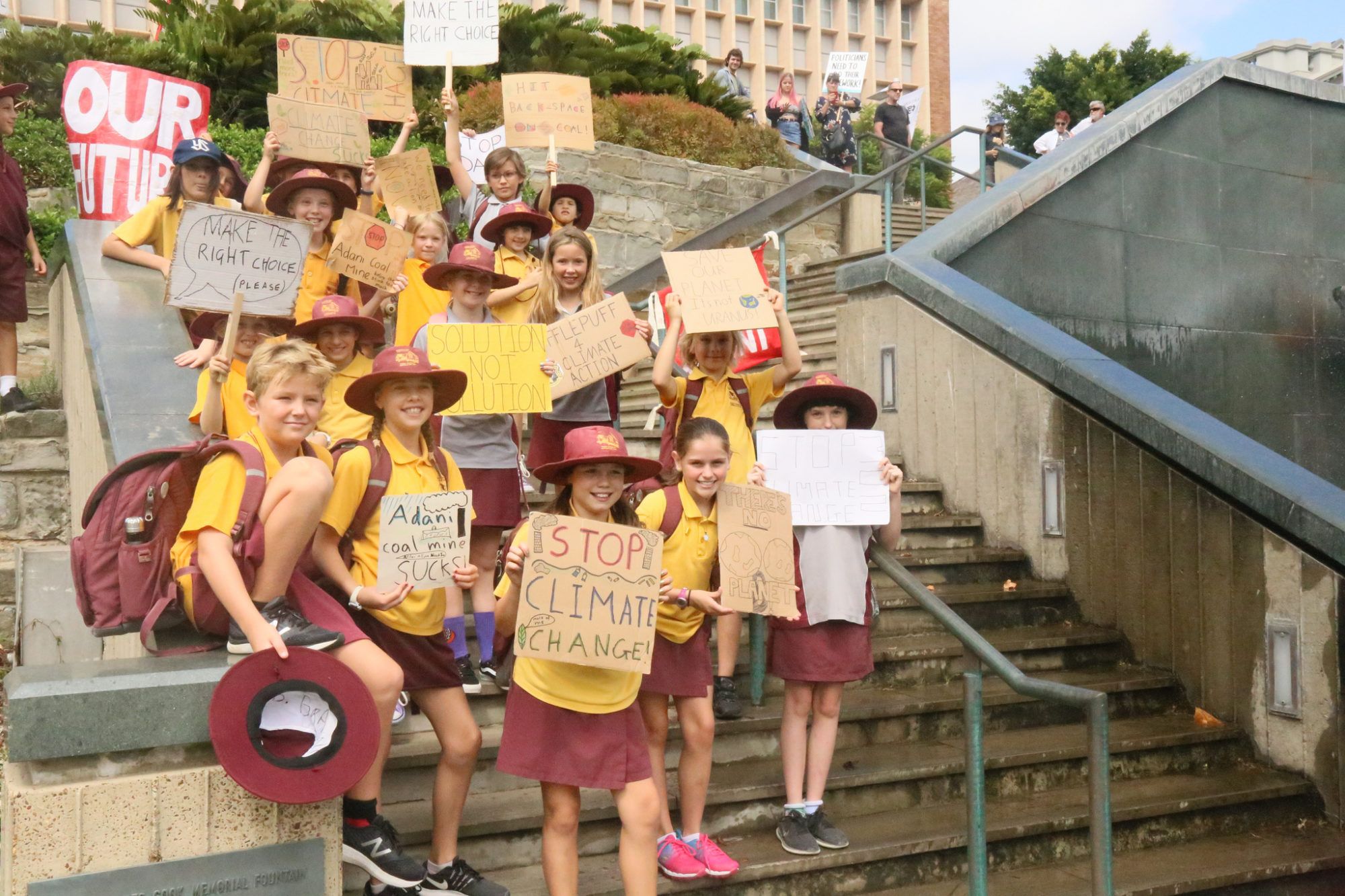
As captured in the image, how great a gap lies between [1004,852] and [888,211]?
838 centimetres

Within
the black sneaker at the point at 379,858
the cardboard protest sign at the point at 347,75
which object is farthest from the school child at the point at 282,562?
the cardboard protest sign at the point at 347,75

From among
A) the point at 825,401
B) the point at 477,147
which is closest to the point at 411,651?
the point at 825,401

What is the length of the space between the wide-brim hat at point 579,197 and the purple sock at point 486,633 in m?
2.62

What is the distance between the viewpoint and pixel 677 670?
450 centimetres

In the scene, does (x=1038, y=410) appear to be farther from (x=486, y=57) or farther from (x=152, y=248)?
(x=152, y=248)

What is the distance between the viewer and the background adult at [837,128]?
685 inches

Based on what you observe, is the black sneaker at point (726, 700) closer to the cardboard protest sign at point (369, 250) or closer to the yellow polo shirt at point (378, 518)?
the yellow polo shirt at point (378, 518)

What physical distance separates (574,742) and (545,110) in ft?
15.5

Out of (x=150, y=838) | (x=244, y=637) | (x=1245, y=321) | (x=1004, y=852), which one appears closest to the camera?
(x=150, y=838)

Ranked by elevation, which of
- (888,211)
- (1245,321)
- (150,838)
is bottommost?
(150,838)

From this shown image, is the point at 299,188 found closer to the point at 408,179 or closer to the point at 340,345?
the point at 408,179

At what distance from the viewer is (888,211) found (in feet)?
40.7

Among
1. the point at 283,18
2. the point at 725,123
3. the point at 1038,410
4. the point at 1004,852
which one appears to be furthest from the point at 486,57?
the point at 725,123

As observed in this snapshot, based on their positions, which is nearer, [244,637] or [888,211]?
[244,637]
